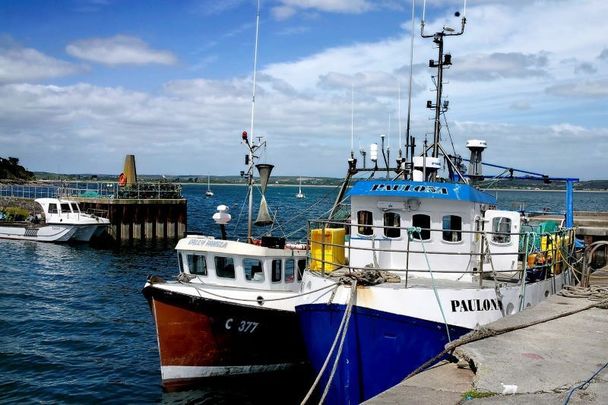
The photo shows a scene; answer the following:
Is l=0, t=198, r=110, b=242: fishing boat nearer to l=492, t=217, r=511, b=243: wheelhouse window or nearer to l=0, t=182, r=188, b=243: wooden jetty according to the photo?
l=0, t=182, r=188, b=243: wooden jetty

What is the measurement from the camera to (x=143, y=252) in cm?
4238

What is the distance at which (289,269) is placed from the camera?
17.5 m

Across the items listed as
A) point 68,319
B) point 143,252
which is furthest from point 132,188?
point 68,319

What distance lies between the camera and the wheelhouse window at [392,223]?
14.5m

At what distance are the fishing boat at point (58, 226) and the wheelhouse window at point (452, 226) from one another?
120ft

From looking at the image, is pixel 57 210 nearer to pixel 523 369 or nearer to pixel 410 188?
pixel 410 188

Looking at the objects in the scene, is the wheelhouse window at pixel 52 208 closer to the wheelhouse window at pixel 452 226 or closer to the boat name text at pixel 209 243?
the boat name text at pixel 209 243

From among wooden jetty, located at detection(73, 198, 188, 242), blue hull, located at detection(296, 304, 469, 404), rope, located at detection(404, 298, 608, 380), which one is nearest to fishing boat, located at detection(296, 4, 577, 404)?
blue hull, located at detection(296, 304, 469, 404)

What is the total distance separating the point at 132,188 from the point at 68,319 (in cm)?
3008

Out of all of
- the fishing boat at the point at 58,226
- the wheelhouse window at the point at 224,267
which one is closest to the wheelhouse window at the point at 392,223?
the wheelhouse window at the point at 224,267

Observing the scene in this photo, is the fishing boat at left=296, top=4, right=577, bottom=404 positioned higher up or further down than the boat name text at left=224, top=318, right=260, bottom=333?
higher up

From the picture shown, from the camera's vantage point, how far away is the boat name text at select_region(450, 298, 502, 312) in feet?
38.9

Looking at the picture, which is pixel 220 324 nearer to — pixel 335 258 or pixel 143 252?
pixel 335 258

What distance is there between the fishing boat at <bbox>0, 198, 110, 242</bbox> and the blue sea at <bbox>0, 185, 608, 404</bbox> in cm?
824
